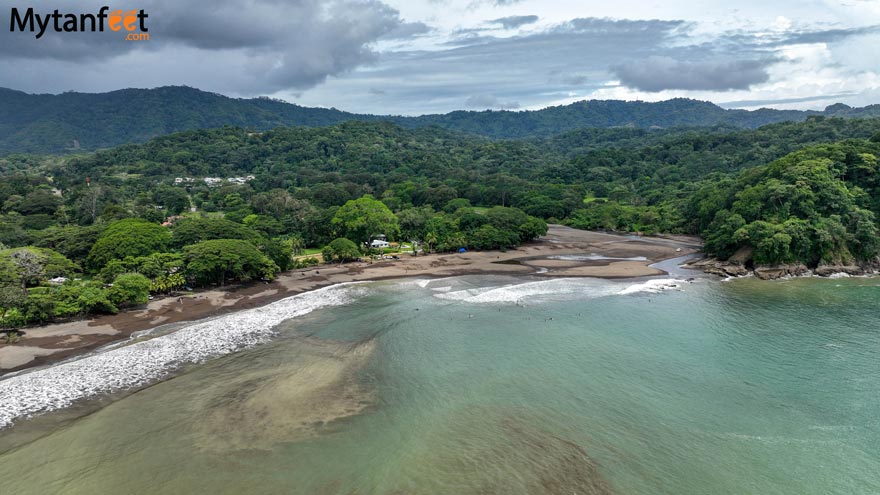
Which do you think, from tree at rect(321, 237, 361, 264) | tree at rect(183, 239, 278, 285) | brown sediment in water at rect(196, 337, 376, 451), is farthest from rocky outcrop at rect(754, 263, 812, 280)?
tree at rect(183, 239, 278, 285)

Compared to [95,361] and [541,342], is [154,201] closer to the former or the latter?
[95,361]

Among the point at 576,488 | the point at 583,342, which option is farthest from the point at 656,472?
the point at 583,342

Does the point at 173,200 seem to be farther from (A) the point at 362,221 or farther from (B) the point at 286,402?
(B) the point at 286,402

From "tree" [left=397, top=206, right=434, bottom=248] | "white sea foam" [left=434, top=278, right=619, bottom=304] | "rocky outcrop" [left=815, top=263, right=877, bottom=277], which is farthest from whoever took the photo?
"tree" [left=397, top=206, right=434, bottom=248]

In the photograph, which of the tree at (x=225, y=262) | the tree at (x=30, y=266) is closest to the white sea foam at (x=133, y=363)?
the tree at (x=225, y=262)

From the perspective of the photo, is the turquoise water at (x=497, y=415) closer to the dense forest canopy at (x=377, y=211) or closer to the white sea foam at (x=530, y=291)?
the white sea foam at (x=530, y=291)

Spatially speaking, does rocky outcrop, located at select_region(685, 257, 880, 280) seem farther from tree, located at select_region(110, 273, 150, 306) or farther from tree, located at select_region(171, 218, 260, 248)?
tree, located at select_region(110, 273, 150, 306)

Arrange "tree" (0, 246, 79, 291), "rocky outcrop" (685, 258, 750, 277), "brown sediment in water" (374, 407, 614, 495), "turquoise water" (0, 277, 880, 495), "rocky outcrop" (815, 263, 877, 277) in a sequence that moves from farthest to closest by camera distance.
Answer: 1. "rocky outcrop" (685, 258, 750, 277)
2. "rocky outcrop" (815, 263, 877, 277)
3. "tree" (0, 246, 79, 291)
4. "turquoise water" (0, 277, 880, 495)
5. "brown sediment in water" (374, 407, 614, 495)
